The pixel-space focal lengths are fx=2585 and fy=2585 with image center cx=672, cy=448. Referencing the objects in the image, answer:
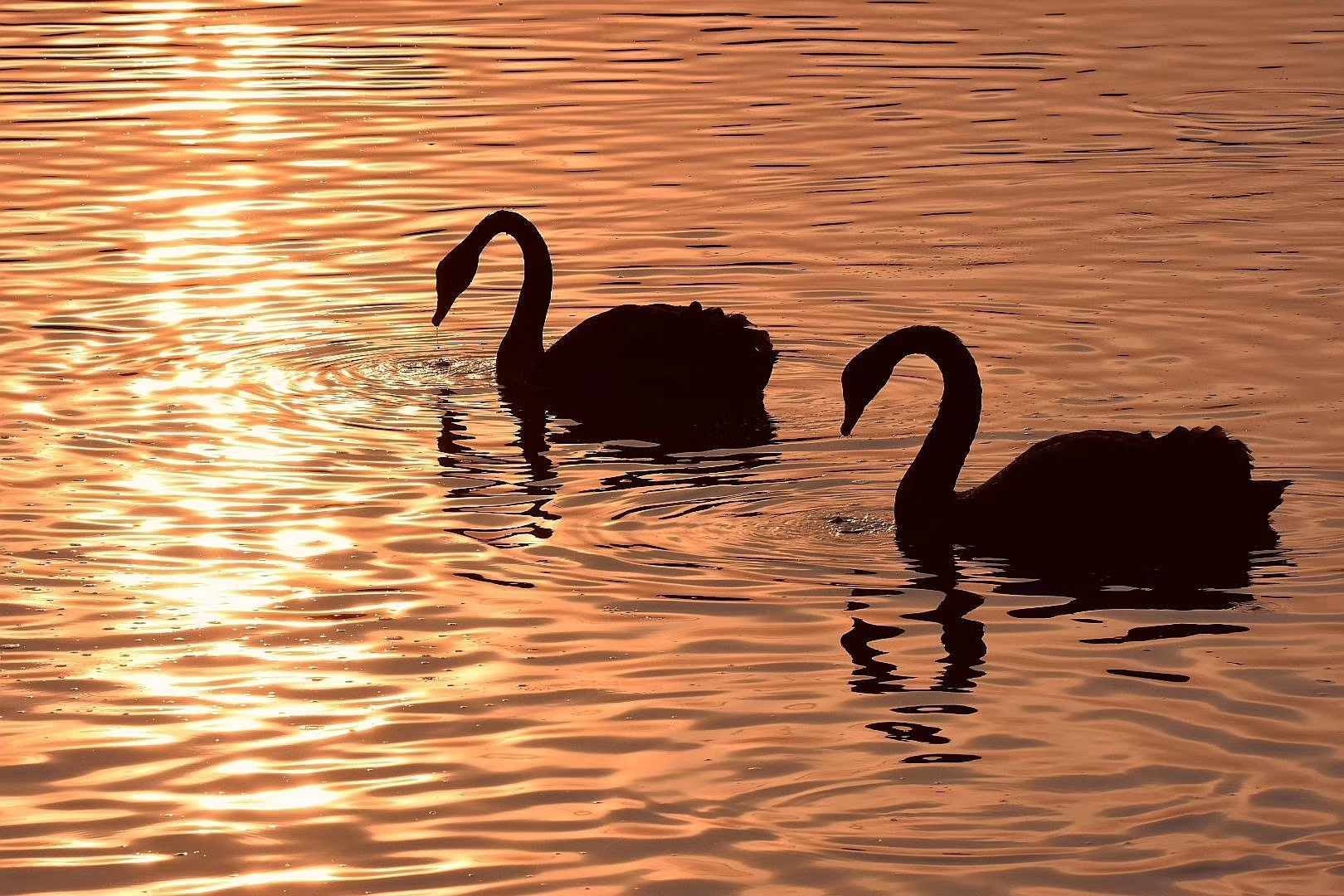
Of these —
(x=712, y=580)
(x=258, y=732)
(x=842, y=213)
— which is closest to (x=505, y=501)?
(x=712, y=580)

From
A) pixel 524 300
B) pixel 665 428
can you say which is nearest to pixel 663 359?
pixel 665 428

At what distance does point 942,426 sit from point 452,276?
6018mm

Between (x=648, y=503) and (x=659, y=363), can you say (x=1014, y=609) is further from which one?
(x=659, y=363)

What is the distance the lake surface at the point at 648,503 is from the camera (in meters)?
8.89

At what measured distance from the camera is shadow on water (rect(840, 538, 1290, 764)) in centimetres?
1037

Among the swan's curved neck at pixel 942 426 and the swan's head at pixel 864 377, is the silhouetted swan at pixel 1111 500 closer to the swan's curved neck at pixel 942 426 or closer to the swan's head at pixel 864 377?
the swan's curved neck at pixel 942 426

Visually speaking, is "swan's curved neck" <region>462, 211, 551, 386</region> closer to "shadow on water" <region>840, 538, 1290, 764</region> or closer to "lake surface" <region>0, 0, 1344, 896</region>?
"lake surface" <region>0, 0, 1344, 896</region>

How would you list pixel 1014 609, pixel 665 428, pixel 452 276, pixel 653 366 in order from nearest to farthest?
pixel 1014 609 < pixel 665 428 < pixel 653 366 < pixel 452 276

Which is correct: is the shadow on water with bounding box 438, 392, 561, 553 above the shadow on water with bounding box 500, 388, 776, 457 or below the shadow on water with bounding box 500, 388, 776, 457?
below

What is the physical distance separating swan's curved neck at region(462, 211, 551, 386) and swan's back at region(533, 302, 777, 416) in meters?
0.47

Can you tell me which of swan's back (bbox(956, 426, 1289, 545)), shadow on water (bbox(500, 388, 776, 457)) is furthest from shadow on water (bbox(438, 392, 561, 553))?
swan's back (bbox(956, 426, 1289, 545))

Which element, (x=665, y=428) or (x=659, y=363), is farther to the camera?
(x=659, y=363)

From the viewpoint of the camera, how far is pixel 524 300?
17.9m

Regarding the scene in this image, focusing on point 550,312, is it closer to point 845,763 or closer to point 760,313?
point 760,313
